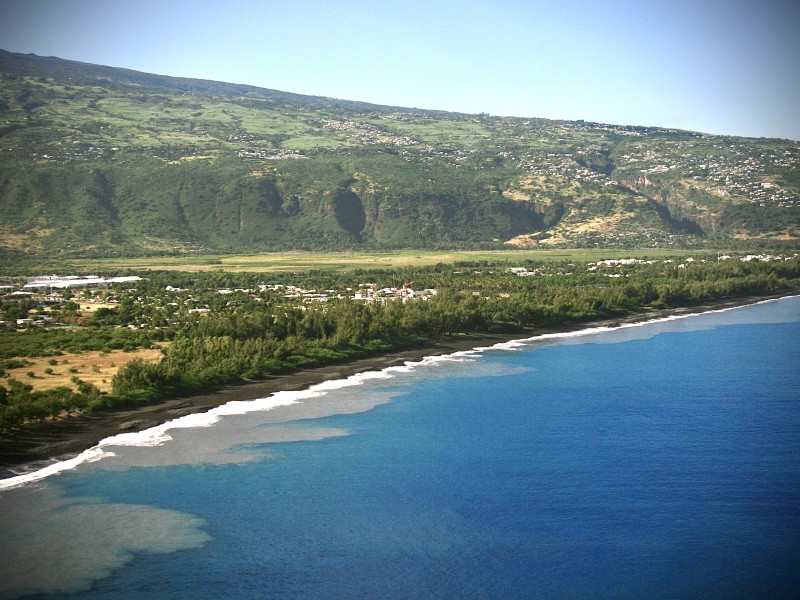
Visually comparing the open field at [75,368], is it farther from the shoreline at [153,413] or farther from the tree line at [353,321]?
the shoreline at [153,413]

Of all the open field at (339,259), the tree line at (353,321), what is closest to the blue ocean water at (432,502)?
the tree line at (353,321)

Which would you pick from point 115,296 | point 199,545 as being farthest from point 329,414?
point 115,296

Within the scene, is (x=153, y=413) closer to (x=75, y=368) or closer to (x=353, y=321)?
(x=75, y=368)

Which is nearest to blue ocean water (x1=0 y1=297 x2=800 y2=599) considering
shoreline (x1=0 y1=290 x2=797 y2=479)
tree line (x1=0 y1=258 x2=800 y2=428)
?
shoreline (x1=0 y1=290 x2=797 y2=479)

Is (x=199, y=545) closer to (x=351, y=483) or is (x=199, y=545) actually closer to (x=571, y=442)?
(x=351, y=483)

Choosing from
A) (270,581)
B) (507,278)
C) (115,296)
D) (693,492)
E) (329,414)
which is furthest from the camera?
(507,278)

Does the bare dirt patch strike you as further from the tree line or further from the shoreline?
the shoreline

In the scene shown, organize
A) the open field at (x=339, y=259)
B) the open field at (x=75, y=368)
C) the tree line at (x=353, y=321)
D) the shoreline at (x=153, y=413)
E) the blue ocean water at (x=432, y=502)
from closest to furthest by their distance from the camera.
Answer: the blue ocean water at (x=432, y=502), the shoreline at (x=153, y=413), the tree line at (x=353, y=321), the open field at (x=75, y=368), the open field at (x=339, y=259)
